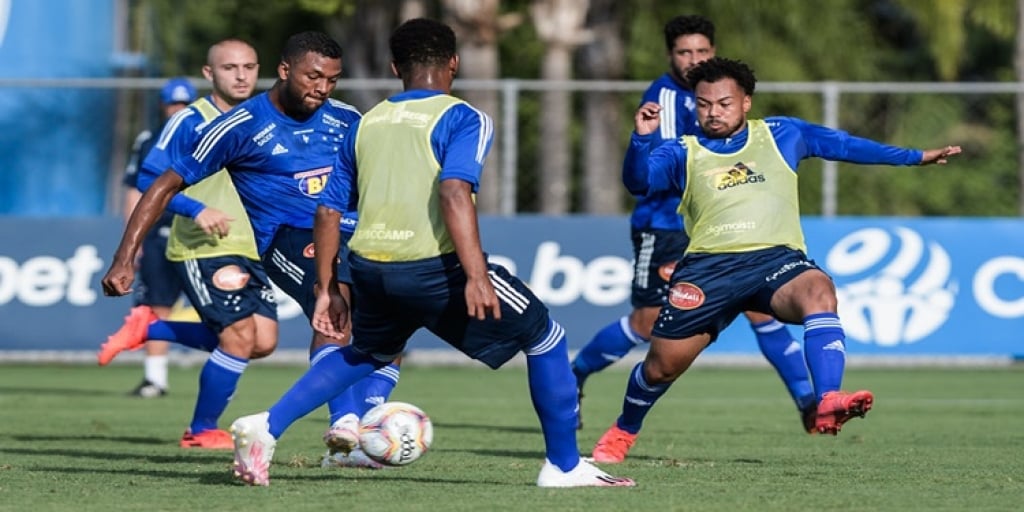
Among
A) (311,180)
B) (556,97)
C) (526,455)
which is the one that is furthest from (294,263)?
(556,97)

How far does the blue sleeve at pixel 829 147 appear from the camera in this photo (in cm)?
879

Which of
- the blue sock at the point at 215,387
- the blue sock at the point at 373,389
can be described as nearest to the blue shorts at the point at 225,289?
the blue sock at the point at 215,387

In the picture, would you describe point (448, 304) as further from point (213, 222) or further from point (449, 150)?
point (213, 222)

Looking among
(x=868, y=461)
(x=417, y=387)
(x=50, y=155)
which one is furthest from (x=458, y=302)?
(x=50, y=155)

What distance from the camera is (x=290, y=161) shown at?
9125 mm

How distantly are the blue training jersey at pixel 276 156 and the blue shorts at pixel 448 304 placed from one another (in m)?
1.50

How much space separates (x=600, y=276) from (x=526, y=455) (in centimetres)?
723

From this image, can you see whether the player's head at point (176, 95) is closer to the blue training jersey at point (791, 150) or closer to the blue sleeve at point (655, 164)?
the blue sleeve at point (655, 164)

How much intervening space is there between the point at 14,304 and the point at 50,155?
9.63ft

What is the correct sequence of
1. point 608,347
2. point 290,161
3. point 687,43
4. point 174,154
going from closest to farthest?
1. point 290,161
2. point 174,154
3. point 687,43
4. point 608,347

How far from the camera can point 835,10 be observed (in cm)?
2795

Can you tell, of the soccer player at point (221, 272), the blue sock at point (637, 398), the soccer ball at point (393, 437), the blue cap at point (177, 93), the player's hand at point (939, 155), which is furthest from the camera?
the blue cap at point (177, 93)

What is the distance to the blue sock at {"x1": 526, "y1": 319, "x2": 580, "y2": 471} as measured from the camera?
762 centimetres

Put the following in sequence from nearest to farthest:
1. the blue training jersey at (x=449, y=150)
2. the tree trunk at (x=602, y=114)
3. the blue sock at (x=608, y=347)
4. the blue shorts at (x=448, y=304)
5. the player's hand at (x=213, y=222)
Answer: the blue training jersey at (x=449, y=150) < the blue shorts at (x=448, y=304) < the player's hand at (x=213, y=222) < the blue sock at (x=608, y=347) < the tree trunk at (x=602, y=114)
